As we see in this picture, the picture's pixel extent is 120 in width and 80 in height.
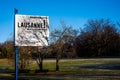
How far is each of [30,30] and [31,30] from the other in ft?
0.17

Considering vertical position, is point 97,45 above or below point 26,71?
above

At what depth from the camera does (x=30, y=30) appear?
14.4 metres

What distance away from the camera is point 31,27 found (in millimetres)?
14375

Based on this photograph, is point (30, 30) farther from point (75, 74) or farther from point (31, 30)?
point (75, 74)

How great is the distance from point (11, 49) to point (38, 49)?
364 cm

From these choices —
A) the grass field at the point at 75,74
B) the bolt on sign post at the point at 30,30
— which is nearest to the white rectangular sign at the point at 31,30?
the bolt on sign post at the point at 30,30

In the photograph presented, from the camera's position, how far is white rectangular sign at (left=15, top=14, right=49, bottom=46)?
14031mm

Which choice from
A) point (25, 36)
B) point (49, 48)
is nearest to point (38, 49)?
point (49, 48)

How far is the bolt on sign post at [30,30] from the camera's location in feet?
46.0

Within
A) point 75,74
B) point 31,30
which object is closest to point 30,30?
point 31,30

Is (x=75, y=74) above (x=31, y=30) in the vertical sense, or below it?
below

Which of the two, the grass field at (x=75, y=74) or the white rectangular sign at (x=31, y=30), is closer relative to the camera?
the white rectangular sign at (x=31, y=30)

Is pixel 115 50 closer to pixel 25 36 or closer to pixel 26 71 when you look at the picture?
pixel 26 71

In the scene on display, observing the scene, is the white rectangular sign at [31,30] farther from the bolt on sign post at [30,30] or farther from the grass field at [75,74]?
the grass field at [75,74]
